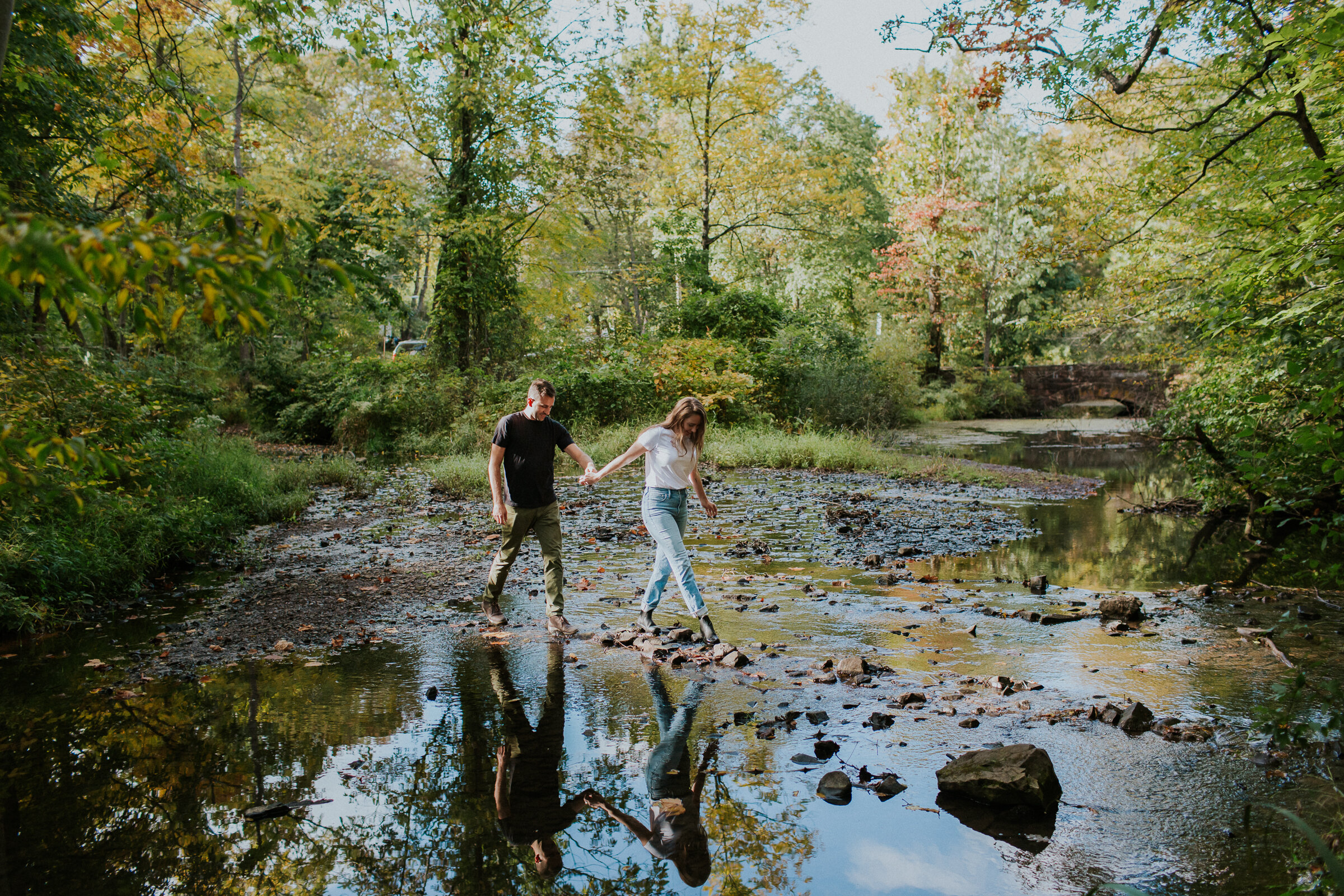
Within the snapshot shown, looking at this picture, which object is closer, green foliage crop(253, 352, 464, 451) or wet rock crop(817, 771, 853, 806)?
wet rock crop(817, 771, 853, 806)

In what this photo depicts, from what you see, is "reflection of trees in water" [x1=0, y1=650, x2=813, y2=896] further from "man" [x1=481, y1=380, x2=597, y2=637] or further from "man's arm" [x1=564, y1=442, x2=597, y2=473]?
"man's arm" [x1=564, y1=442, x2=597, y2=473]

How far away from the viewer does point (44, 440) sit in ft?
9.52

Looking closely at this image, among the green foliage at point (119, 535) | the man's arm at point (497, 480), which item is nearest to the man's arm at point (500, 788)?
the man's arm at point (497, 480)

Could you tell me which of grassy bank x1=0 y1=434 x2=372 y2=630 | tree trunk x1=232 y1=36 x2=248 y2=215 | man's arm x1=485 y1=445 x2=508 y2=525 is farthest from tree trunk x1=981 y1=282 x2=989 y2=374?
man's arm x1=485 y1=445 x2=508 y2=525

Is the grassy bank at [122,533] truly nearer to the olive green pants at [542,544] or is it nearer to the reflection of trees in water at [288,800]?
the reflection of trees in water at [288,800]

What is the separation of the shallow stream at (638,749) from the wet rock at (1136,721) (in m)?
0.06

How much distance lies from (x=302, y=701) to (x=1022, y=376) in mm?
36456

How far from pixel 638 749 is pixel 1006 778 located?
2.03m

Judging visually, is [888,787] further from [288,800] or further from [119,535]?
[119,535]

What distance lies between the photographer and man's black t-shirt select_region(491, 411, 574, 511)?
708 centimetres

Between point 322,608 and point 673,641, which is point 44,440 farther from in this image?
point 322,608

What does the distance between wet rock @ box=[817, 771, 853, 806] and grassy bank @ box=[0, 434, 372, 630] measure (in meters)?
6.10

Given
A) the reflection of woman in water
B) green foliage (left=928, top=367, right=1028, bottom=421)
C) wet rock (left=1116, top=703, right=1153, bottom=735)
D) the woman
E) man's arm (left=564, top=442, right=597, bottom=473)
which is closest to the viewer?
the reflection of woman in water

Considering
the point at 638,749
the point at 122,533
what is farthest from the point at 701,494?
the point at 122,533
